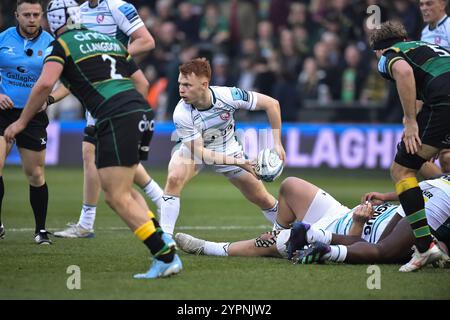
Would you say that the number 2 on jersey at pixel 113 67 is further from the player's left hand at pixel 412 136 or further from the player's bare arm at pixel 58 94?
the player's bare arm at pixel 58 94

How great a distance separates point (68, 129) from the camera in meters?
20.7

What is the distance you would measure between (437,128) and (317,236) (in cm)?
146

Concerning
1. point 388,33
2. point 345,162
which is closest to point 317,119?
point 345,162

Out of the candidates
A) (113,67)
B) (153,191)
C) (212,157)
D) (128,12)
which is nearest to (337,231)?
(212,157)

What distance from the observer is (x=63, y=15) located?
8.14 metres

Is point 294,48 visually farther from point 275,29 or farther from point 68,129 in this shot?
point 68,129

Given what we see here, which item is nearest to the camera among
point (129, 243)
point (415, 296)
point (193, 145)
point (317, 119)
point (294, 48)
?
point (415, 296)

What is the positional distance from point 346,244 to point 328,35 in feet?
45.3

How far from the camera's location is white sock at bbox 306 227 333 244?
8203 millimetres

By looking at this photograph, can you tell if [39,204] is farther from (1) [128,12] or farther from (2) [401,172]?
(2) [401,172]

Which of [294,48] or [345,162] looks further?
[294,48]

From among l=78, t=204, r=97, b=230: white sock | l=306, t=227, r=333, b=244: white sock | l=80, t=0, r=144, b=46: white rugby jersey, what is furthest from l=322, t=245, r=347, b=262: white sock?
l=80, t=0, r=144, b=46: white rugby jersey

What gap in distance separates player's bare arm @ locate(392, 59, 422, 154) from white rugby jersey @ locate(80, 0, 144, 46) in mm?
3849

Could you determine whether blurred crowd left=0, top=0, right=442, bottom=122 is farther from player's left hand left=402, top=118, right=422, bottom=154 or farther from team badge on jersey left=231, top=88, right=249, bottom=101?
player's left hand left=402, top=118, right=422, bottom=154
